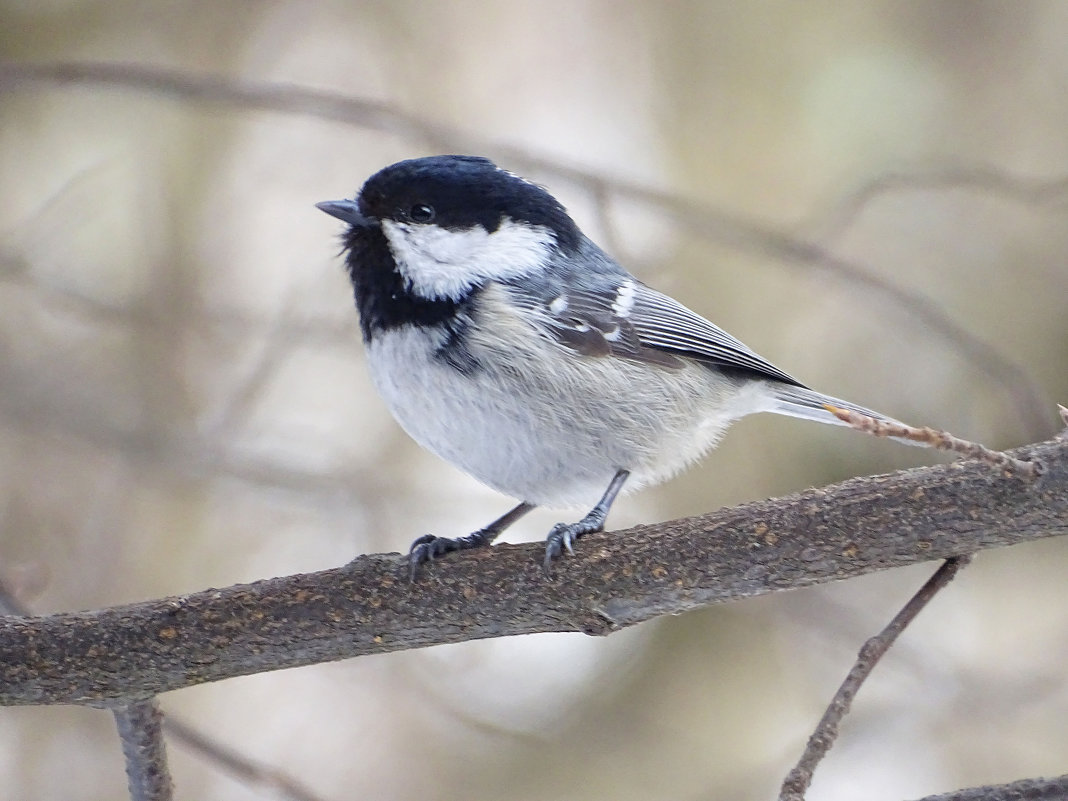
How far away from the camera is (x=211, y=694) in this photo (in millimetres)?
4133

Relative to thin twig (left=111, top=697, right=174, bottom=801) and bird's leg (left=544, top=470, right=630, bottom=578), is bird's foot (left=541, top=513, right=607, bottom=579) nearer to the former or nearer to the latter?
bird's leg (left=544, top=470, right=630, bottom=578)

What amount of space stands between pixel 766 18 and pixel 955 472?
3429 millimetres

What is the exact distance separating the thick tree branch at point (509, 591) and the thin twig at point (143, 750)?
0.03m

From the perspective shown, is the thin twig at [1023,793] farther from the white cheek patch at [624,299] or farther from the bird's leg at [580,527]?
the white cheek patch at [624,299]

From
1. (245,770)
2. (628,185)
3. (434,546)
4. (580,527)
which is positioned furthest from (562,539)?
(628,185)

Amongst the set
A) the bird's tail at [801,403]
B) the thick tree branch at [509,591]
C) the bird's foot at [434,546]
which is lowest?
the thick tree branch at [509,591]

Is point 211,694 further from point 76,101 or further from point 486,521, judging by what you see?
point 76,101

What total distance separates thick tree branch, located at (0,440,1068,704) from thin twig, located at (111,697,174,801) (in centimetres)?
3

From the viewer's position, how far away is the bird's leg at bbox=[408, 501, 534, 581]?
6.86ft

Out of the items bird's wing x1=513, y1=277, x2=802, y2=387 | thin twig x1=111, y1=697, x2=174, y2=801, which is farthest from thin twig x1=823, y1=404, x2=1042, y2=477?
thin twig x1=111, y1=697, x2=174, y2=801

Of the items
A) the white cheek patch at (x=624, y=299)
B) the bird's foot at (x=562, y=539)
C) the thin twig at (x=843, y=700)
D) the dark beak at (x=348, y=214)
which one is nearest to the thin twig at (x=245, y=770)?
the bird's foot at (x=562, y=539)

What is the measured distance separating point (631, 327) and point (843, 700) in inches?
48.4

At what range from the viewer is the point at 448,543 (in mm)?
2342

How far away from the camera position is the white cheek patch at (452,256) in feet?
7.99
